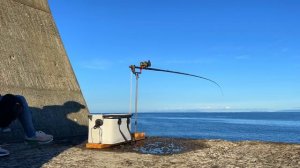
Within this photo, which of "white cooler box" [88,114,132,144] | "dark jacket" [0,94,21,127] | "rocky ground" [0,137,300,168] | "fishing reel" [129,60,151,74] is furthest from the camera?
"fishing reel" [129,60,151,74]

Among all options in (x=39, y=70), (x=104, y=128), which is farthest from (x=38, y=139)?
(x=39, y=70)

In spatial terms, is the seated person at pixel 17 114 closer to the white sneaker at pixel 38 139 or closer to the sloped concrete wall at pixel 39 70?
the white sneaker at pixel 38 139

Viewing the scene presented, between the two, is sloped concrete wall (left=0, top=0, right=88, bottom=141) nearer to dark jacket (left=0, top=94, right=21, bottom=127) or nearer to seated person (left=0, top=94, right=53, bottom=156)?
seated person (left=0, top=94, right=53, bottom=156)

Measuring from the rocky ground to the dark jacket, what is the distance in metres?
1.45

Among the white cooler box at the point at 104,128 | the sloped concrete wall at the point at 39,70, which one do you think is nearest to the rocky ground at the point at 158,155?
the white cooler box at the point at 104,128

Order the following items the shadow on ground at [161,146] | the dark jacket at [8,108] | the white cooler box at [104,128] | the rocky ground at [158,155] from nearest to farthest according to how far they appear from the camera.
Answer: the dark jacket at [8,108] < the rocky ground at [158,155] < the shadow on ground at [161,146] < the white cooler box at [104,128]

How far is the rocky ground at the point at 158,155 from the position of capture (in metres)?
8.66

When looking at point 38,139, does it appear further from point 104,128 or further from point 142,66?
point 142,66

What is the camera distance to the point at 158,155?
9.95 meters

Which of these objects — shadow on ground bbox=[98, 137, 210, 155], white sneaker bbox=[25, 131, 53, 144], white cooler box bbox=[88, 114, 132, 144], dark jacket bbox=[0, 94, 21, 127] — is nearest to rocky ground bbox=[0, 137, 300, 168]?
shadow on ground bbox=[98, 137, 210, 155]

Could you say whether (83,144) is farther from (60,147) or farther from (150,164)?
(150,164)

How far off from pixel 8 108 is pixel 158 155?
433 cm

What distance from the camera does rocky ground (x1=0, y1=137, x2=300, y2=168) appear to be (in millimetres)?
8656

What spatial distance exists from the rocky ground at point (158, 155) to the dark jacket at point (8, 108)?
4.76ft
